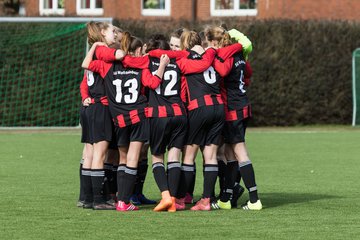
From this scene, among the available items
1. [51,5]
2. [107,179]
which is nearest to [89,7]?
[51,5]

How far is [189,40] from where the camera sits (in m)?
11.4

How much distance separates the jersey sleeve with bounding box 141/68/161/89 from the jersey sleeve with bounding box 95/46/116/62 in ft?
1.17

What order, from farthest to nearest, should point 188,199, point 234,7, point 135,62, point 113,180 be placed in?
point 234,7, point 188,199, point 113,180, point 135,62

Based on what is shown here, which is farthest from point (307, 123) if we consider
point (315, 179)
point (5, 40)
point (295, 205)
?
point (295, 205)

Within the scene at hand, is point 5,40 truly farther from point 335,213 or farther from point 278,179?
point 335,213

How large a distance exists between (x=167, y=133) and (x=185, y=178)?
0.62 meters

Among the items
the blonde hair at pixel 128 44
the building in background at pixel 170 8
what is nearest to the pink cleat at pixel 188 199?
the blonde hair at pixel 128 44

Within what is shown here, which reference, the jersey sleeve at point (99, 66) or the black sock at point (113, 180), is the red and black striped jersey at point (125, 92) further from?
the black sock at point (113, 180)

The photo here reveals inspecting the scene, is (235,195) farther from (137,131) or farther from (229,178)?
(137,131)

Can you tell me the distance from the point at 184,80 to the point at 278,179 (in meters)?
4.15

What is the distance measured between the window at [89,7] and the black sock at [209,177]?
83.4ft

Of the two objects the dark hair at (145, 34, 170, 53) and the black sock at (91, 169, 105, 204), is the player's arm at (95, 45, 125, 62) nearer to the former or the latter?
the dark hair at (145, 34, 170, 53)

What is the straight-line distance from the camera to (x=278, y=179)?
1500cm

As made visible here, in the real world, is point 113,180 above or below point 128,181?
below
